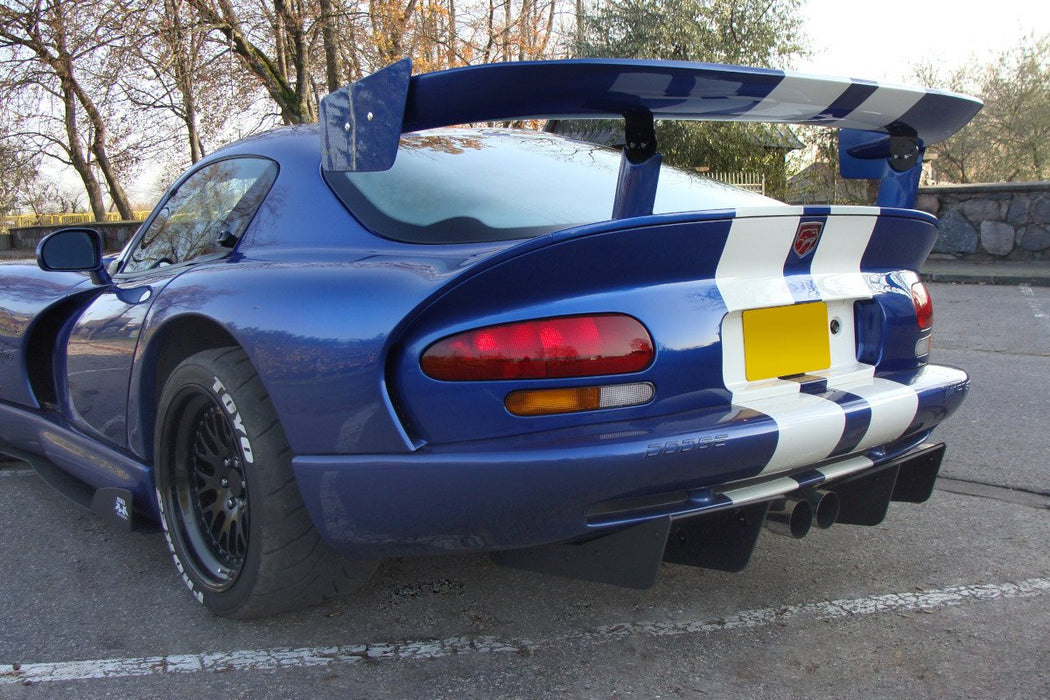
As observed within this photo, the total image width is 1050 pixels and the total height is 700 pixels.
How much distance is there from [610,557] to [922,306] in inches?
45.6

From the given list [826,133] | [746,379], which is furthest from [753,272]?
[826,133]

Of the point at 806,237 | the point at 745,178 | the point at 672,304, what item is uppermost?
the point at 806,237

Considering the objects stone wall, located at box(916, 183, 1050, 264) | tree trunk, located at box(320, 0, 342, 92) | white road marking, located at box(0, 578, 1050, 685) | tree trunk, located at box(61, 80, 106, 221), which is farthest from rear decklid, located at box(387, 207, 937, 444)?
tree trunk, located at box(61, 80, 106, 221)

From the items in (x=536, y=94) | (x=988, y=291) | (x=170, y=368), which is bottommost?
A: (x=988, y=291)

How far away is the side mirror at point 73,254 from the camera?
2961 millimetres

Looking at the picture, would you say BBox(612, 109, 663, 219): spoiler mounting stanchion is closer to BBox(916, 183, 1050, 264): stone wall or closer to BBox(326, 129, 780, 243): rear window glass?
BBox(326, 129, 780, 243): rear window glass

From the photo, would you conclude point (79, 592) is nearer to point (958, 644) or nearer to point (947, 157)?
point (958, 644)

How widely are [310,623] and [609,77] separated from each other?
149cm

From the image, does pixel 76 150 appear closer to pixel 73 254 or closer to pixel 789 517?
pixel 73 254

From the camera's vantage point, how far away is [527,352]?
1798 mm

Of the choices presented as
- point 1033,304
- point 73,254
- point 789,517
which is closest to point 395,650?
point 789,517

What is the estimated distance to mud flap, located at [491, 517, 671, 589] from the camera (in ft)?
6.08

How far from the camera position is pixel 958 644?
2.13 meters

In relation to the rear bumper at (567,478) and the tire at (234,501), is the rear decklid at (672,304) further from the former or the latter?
the tire at (234,501)
